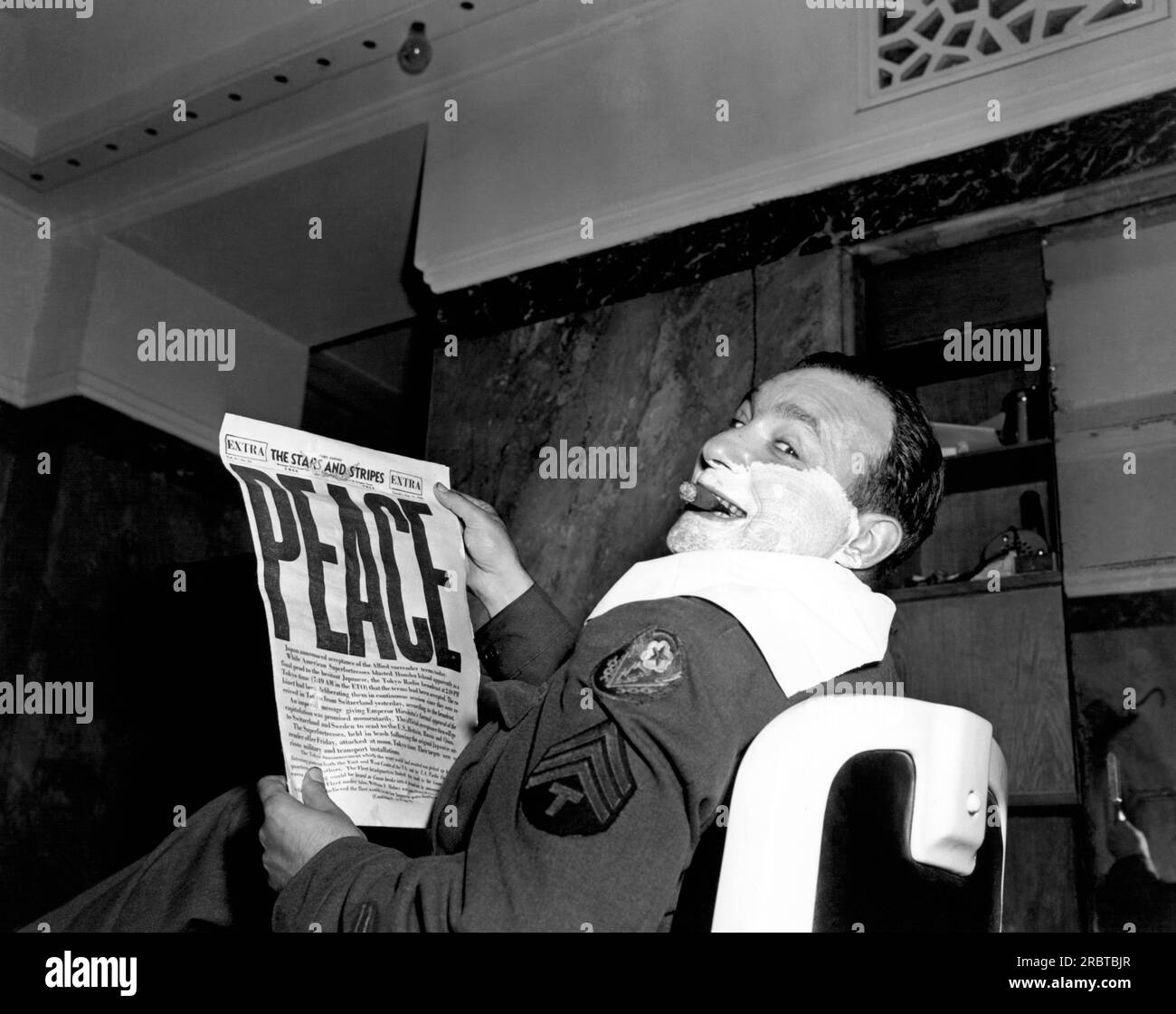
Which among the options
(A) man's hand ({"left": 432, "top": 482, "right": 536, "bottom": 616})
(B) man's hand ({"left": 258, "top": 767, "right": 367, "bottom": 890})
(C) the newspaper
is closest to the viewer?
(B) man's hand ({"left": 258, "top": 767, "right": 367, "bottom": 890})

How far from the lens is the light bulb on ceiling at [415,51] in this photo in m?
3.42

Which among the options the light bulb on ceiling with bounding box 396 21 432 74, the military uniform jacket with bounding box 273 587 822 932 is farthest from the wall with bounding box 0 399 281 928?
the military uniform jacket with bounding box 273 587 822 932

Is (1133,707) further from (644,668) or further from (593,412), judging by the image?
(644,668)

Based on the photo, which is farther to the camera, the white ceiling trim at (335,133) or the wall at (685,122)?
the white ceiling trim at (335,133)

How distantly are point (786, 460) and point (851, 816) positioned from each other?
0.64 metres

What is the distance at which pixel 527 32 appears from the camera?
3.49 meters

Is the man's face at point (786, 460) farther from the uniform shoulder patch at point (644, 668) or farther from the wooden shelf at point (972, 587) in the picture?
the wooden shelf at point (972, 587)

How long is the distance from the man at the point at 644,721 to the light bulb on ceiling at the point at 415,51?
2095 millimetres

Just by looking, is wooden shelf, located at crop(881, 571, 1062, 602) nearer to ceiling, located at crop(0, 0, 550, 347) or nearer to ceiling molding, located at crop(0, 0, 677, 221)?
ceiling molding, located at crop(0, 0, 677, 221)

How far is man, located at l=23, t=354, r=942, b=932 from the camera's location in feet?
3.57

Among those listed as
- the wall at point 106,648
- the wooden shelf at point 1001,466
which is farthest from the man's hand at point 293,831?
the wall at point 106,648

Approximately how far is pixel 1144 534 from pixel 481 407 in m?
1.88
